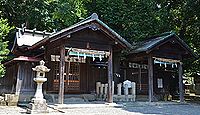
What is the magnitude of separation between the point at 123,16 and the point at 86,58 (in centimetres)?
741

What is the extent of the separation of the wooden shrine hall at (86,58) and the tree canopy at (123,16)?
156 inches

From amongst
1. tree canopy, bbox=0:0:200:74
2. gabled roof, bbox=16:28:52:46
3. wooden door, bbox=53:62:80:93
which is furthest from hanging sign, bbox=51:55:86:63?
tree canopy, bbox=0:0:200:74

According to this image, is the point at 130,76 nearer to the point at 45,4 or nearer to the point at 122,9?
the point at 122,9

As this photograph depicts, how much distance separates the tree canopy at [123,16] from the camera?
2184cm

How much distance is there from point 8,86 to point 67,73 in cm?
583

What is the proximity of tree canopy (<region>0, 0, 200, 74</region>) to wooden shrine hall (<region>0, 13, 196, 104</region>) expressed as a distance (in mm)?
3954

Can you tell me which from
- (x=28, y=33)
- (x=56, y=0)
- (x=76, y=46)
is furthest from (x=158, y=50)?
(x=56, y=0)

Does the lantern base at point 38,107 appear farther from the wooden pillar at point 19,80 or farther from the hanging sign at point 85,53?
the wooden pillar at point 19,80

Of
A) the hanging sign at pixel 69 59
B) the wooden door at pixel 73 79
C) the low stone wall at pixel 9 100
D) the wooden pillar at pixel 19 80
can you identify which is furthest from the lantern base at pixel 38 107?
the hanging sign at pixel 69 59

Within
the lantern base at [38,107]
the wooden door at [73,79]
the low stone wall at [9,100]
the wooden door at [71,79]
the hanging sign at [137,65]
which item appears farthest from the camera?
the hanging sign at [137,65]

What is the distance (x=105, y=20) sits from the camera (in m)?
22.8

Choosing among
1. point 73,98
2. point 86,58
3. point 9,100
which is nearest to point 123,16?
point 86,58

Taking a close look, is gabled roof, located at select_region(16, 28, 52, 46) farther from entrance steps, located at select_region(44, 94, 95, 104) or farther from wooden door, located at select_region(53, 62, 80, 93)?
entrance steps, located at select_region(44, 94, 95, 104)

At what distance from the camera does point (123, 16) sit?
2247 cm
